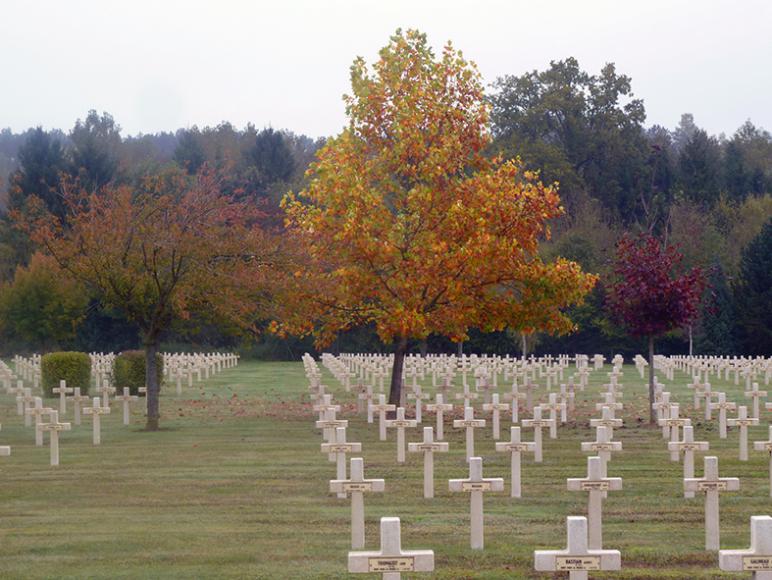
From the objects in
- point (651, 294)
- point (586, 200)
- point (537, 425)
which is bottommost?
point (537, 425)

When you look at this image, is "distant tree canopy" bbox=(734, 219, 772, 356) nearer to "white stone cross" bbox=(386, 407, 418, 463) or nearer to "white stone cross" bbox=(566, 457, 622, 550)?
"white stone cross" bbox=(386, 407, 418, 463)

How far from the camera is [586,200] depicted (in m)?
69.5

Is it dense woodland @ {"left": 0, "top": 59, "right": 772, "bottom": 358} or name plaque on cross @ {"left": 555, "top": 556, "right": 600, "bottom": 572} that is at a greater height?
dense woodland @ {"left": 0, "top": 59, "right": 772, "bottom": 358}

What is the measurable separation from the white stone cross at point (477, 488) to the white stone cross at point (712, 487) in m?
1.61

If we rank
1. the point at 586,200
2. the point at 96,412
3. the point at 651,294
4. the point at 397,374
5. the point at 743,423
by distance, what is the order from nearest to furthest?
the point at 743,423 → the point at 96,412 → the point at 651,294 → the point at 397,374 → the point at 586,200

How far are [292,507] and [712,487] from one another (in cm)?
502

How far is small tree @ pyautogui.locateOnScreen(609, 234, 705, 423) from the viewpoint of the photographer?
25.0 meters

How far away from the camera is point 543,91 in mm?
74375

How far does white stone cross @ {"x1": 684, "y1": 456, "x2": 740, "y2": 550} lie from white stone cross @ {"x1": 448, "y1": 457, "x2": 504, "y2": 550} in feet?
5.30

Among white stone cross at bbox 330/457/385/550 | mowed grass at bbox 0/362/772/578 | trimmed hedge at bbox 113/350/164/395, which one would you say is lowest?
mowed grass at bbox 0/362/772/578

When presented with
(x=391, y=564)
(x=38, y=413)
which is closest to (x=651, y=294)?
(x=38, y=413)

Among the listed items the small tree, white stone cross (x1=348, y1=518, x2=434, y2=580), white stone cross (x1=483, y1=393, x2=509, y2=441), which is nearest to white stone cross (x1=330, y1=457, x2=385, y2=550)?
white stone cross (x1=348, y1=518, x2=434, y2=580)

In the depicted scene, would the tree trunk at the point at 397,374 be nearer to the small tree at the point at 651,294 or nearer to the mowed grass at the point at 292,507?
the mowed grass at the point at 292,507

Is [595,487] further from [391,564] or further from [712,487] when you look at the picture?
[391,564]
